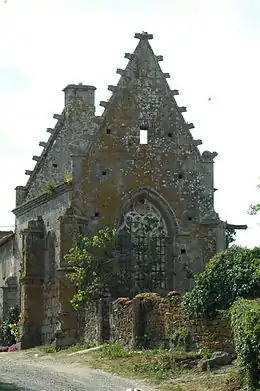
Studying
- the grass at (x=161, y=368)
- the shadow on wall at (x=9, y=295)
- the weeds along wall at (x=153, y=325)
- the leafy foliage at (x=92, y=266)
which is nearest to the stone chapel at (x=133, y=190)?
the leafy foliage at (x=92, y=266)

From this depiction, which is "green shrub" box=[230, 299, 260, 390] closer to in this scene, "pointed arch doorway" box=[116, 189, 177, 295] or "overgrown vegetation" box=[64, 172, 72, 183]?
"pointed arch doorway" box=[116, 189, 177, 295]

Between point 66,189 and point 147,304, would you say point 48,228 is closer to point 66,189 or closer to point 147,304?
point 66,189

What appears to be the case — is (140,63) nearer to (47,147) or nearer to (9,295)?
(47,147)

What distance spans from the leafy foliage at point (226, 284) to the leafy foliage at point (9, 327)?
16695 mm

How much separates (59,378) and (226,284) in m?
5.32

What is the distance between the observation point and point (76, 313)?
3359cm

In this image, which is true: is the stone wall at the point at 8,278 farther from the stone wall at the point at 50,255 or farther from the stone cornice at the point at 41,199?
the stone wall at the point at 50,255

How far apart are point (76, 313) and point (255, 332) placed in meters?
16.6

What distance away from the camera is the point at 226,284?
23.7 meters

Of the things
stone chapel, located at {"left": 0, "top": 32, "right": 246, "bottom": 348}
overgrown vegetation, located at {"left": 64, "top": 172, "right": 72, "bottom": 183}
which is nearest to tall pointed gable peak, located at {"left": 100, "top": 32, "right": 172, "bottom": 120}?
stone chapel, located at {"left": 0, "top": 32, "right": 246, "bottom": 348}

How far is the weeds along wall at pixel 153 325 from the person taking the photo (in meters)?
23.1

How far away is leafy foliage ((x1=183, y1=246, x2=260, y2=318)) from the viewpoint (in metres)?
23.2

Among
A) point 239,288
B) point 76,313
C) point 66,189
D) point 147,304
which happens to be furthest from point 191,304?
point 66,189

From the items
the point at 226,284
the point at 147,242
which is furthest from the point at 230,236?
the point at 226,284
